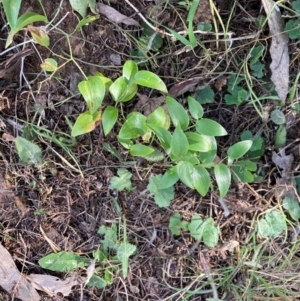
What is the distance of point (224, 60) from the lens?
1.27 metres

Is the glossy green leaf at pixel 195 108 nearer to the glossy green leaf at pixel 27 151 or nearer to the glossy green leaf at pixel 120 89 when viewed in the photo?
the glossy green leaf at pixel 120 89

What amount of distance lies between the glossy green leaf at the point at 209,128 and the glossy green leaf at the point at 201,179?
0.10 meters

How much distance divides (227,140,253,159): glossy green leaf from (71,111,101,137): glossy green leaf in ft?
1.29

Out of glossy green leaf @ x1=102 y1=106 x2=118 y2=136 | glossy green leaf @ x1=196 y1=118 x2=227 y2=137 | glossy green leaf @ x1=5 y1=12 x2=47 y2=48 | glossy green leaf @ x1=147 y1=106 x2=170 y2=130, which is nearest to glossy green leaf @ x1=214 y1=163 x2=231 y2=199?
glossy green leaf @ x1=196 y1=118 x2=227 y2=137

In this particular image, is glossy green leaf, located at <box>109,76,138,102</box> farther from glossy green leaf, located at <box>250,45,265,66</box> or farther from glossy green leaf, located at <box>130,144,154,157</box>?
glossy green leaf, located at <box>250,45,265,66</box>

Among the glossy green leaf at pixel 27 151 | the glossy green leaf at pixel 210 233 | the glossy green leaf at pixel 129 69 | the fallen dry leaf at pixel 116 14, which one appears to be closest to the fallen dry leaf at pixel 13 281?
the glossy green leaf at pixel 27 151

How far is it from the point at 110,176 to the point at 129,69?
13.4 inches

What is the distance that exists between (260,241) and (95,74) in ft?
2.38

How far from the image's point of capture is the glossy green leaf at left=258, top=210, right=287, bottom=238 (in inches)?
52.0

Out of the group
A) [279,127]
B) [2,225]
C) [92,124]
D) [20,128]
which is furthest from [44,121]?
[279,127]

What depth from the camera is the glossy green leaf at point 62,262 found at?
4.49ft

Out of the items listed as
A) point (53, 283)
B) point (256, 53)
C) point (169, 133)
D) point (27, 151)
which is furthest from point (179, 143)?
point (53, 283)

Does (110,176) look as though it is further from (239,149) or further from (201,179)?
(239,149)

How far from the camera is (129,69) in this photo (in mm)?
1214
